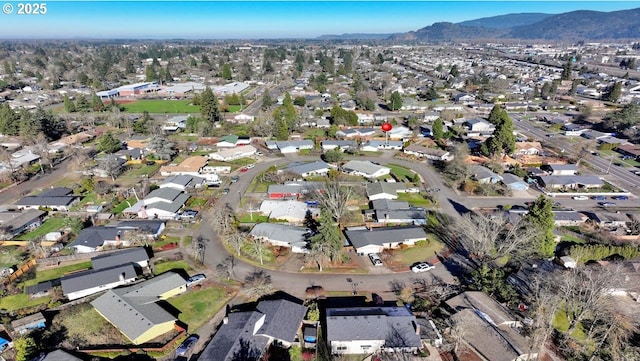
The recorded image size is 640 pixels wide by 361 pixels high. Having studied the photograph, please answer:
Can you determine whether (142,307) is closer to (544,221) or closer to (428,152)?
(544,221)

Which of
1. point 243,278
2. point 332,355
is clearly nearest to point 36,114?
point 243,278

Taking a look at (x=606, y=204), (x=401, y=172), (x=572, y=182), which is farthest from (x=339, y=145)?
(x=606, y=204)

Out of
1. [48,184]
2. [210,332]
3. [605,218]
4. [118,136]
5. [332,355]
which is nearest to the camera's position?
[332,355]

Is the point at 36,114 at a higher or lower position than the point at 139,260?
higher

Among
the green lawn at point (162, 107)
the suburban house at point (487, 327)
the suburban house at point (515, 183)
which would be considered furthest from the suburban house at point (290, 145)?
the suburban house at point (487, 327)

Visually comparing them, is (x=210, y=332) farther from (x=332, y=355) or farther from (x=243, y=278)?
(x=332, y=355)

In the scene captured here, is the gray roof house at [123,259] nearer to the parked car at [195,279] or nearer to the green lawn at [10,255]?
the parked car at [195,279]
